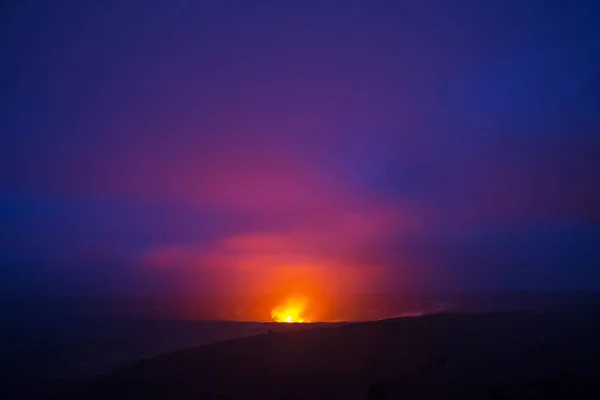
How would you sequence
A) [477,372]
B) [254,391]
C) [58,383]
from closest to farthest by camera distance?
[477,372] → [254,391] → [58,383]

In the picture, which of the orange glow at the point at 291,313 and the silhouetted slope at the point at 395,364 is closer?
the silhouetted slope at the point at 395,364

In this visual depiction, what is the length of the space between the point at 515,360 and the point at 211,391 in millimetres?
18382

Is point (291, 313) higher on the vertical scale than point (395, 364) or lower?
higher

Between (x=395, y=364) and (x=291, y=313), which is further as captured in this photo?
(x=291, y=313)

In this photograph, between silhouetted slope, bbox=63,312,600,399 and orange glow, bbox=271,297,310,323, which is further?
orange glow, bbox=271,297,310,323

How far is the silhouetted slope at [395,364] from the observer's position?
2161 centimetres

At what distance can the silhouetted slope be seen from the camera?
70.9 feet

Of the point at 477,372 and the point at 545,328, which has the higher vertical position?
the point at 545,328

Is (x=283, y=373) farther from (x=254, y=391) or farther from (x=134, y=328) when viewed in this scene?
(x=134, y=328)

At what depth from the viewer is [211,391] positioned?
28469 millimetres

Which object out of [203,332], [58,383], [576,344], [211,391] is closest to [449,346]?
[576,344]

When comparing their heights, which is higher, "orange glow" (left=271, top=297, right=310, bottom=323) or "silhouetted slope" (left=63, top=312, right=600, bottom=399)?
"orange glow" (left=271, top=297, right=310, bottom=323)

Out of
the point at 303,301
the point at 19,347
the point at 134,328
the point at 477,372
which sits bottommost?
the point at 477,372

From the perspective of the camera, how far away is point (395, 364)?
89.2ft
